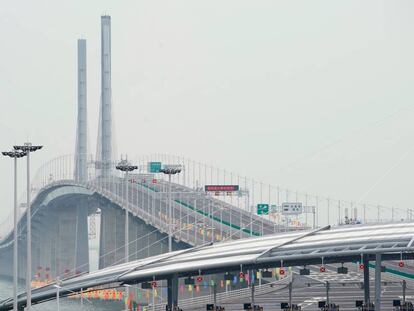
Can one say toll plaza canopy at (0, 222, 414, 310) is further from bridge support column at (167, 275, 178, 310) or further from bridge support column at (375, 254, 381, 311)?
bridge support column at (375, 254, 381, 311)

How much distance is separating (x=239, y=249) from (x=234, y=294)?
3737 centimetres

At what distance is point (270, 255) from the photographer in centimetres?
9875

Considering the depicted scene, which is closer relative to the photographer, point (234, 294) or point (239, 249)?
point (239, 249)

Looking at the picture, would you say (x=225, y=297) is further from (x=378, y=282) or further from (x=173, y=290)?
(x=378, y=282)

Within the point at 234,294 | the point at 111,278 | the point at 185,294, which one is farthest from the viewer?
the point at 185,294

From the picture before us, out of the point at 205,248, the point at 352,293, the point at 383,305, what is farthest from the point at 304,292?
the point at 205,248

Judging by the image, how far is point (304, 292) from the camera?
473ft

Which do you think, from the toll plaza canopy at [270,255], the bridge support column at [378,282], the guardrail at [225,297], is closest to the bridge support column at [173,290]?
the toll plaza canopy at [270,255]

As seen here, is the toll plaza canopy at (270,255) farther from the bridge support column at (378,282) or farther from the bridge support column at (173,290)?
the bridge support column at (378,282)

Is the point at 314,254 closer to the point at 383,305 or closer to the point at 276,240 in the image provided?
the point at 276,240

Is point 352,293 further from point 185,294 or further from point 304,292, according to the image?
point 185,294

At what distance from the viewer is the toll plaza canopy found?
96.4 meters

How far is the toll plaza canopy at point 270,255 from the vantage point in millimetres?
96375

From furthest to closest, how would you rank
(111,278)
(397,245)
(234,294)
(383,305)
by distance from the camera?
(234,294)
(383,305)
(111,278)
(397,245)
